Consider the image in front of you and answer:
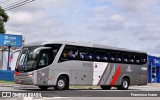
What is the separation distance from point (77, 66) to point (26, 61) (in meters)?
3.72

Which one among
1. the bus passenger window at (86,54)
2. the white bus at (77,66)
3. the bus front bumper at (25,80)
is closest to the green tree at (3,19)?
the white bus at (77,66)

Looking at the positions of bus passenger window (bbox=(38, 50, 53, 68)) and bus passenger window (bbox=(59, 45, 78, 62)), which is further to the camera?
bus passenger window (bbox=(59, 45, 78, 62))

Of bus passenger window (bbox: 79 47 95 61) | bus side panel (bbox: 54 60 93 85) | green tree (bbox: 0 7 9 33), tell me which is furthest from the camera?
green tree (bbox: 0 7 9 33)

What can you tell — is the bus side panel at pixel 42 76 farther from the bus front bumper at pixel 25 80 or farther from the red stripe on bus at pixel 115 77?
the red stripe on bus at pixel 115 77

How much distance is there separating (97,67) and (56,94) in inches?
522

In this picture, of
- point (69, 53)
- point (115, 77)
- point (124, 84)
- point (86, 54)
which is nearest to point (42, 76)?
point (69, 53)

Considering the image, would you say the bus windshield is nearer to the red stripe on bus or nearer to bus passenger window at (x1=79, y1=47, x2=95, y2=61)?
bus passenger window at (x1=79, y1=47, x2=95, y2=61)

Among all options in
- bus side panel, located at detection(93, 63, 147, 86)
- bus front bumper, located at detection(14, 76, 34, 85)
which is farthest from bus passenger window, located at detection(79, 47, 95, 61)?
bus front bumper, located at detection(14, 76, 34, 85)

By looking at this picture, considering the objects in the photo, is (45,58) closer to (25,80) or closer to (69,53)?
(25,80)

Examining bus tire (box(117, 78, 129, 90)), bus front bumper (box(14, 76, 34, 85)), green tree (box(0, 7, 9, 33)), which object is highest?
green tree (box(0, 7, 9, 33))

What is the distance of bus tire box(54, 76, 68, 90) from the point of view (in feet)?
79.5

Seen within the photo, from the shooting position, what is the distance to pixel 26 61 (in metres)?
23.8

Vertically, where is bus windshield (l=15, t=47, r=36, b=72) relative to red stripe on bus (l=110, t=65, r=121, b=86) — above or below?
above

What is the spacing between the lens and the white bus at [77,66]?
2342cm
